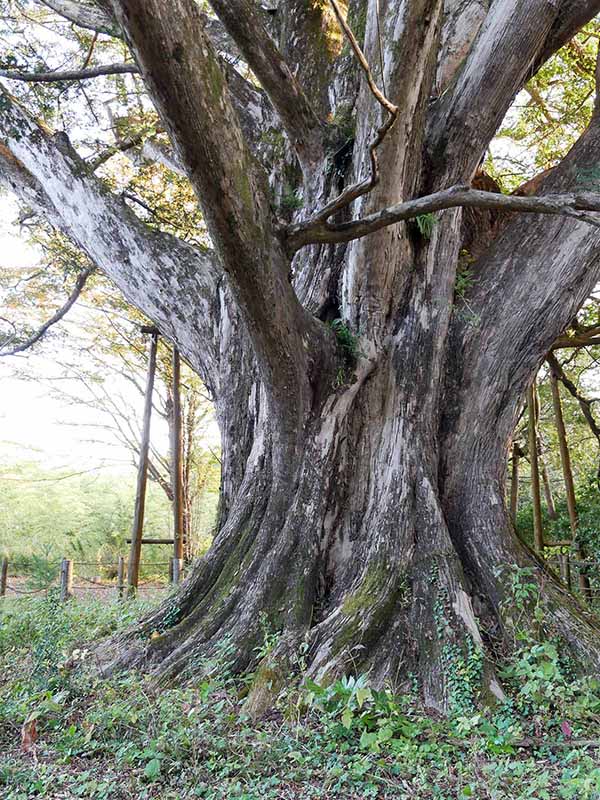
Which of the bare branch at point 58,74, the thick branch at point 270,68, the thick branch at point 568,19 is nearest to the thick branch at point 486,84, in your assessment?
the thick branch at point 568,19

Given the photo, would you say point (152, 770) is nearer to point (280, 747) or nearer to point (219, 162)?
point (280, 747)

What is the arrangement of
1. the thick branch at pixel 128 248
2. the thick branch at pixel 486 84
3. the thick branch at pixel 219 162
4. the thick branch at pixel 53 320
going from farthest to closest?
1. the thick branch at pixel 53 320
2. the thick branch at pixel 128 248
3. the thick branch at pixel 486 84
4. the thick branch at pixel 219 162

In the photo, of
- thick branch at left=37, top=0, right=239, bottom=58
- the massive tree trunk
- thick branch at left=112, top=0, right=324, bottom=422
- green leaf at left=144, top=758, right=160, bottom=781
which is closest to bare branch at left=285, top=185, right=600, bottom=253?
the massive tree trunk

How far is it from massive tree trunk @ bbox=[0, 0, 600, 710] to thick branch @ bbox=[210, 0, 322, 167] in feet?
0.04

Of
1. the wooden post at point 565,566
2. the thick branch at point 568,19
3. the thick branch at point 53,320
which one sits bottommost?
the wooden post at point 565,566

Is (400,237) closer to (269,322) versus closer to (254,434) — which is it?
(269,322)

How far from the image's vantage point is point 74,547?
15477mm

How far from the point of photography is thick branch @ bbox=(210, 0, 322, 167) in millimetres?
3424

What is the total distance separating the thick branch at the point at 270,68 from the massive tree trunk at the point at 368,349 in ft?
0.04

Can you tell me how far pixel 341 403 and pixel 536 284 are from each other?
66.7 inches

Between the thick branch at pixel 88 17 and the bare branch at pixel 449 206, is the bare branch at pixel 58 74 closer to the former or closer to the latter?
the thick branch at pixel 88 17

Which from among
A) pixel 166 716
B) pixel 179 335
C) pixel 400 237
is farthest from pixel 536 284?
pixel 166 716

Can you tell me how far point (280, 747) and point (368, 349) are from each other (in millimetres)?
2566

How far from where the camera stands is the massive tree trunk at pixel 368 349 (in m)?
3.48
